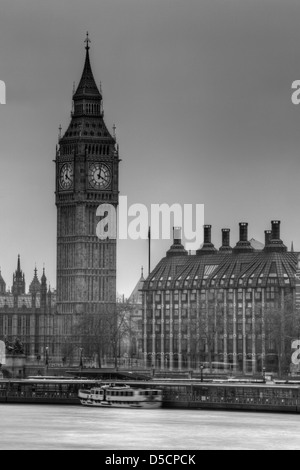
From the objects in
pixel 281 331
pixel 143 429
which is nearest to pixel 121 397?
pixel 143 429

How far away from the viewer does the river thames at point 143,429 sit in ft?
389

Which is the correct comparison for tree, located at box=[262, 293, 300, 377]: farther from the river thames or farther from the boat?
the river thames

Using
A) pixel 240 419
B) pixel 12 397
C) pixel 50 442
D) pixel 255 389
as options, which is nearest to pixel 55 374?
pixel 12 397

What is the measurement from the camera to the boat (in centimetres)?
14950

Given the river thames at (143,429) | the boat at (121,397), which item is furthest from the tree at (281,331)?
the river thames at (143,429)

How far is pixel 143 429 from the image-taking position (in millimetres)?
128000

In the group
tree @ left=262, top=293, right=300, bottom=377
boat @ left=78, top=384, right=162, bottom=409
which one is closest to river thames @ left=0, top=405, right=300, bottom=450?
boat @ left=78, top=384, right=162, bottom=409

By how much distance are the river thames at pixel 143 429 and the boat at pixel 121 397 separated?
1.79m

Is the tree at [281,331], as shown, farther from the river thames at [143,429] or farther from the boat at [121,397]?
the river thames at [143,429]

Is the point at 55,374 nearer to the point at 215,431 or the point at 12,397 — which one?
the point at 12,397

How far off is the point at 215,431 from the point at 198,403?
24504mm

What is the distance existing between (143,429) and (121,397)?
22671 millimetres
